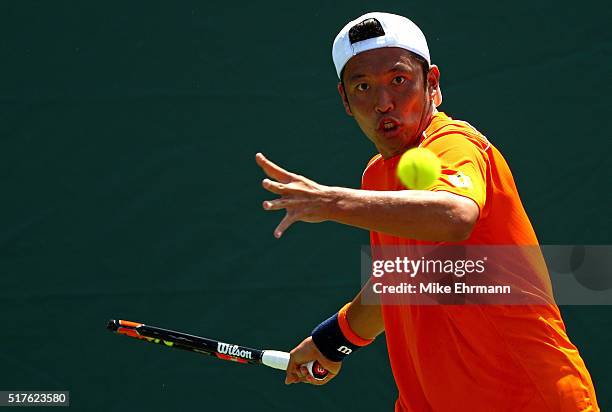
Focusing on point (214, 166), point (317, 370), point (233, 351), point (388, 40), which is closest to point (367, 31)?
point (388, 40)

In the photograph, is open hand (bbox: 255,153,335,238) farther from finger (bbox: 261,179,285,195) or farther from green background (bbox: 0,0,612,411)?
green background (bbox: 0,0,612,411)

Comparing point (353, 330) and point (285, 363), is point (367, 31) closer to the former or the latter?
point (353, 330)

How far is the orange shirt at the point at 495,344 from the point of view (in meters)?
2.91

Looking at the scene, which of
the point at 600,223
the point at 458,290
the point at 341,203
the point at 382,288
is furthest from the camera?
the point at 600,223

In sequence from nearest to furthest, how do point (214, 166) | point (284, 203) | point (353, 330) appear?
1. point (284, 203)
2. point (353, 330)
3. point (214, 166)

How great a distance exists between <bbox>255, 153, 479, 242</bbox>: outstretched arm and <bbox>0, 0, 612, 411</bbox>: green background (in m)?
2.62

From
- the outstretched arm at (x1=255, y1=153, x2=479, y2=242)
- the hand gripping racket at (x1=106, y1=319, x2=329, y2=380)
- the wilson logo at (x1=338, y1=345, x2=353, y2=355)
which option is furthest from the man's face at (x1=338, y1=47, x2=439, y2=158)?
the hand gripping racket at (x1=106, y1=319, x2=329, y2=380)

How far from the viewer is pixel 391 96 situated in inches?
122

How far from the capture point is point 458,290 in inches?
117

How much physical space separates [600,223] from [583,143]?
40 cm

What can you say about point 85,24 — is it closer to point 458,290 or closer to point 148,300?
point 148,300

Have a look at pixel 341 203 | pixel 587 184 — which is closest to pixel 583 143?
pixel 587 184

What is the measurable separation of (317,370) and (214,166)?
1.59 metres

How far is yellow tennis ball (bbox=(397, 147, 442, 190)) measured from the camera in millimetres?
2734
